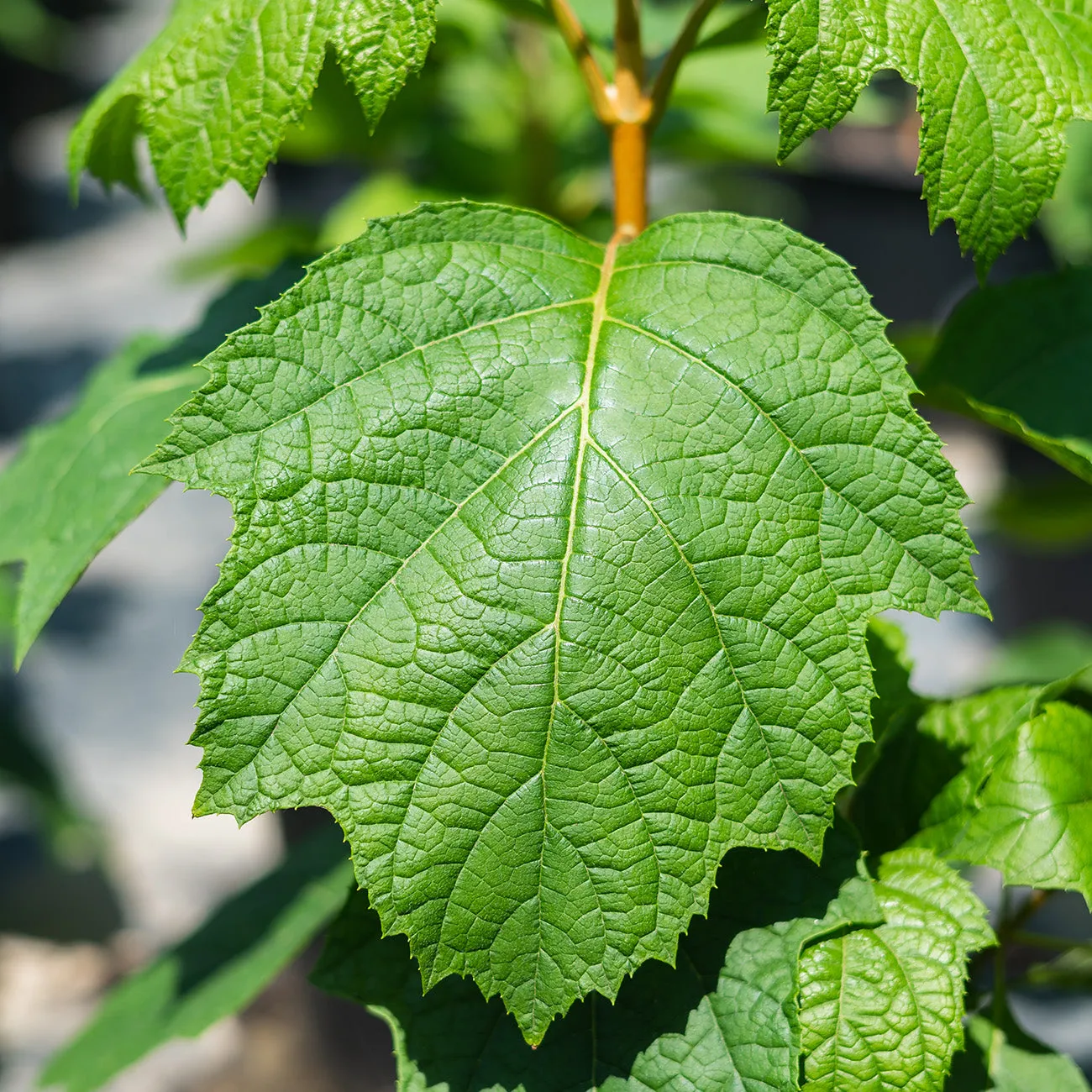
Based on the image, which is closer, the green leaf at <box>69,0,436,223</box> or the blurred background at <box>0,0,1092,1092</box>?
the green leaf at <box>69,0,436,223</box>

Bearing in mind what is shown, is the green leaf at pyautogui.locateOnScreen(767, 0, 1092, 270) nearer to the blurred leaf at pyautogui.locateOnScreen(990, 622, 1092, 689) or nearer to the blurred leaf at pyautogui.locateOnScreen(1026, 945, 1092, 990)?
the blurred leaf at pyautogui.locateOnScreen(1026, 945, 1092, 990)

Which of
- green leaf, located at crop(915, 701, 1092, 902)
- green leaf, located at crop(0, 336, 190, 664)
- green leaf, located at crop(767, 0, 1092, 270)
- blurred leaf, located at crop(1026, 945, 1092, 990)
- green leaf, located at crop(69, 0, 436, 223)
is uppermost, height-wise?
green leaf, located at crop(69, 0, 436, 223)

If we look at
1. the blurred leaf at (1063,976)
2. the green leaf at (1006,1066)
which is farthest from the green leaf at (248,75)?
the blurred leaf at (1063,976)

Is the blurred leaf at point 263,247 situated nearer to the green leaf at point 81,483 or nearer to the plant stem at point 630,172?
the green leaf at point 81,483

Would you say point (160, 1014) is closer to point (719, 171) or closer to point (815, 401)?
point (815, 401)

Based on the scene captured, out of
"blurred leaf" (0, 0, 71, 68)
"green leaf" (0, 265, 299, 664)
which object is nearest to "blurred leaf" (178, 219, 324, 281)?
"green leaf" (0, 265, 299, 664)

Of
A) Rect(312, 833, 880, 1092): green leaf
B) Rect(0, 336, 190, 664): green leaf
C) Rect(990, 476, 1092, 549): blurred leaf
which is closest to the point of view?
Rect(312, 833, 880, 1092): green leaf

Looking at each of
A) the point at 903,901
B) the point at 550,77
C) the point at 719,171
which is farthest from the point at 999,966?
the point at 719,171
